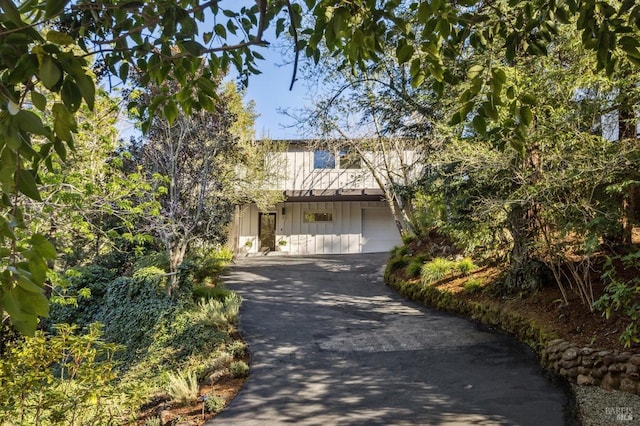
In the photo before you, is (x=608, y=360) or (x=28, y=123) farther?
(x=608, y=360)

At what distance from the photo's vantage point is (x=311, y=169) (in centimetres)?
2122

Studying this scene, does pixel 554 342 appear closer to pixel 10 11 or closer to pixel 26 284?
pixel 26 284

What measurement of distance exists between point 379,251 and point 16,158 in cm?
2216

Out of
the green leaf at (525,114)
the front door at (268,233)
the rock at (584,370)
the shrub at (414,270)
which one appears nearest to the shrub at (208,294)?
the shrub at (414,270)

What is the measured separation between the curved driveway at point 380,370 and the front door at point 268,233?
12134 mm

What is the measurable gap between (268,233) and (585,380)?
18785 millimetres

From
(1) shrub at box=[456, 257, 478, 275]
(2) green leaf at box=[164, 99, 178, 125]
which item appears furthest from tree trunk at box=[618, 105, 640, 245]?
(2) green leaf at box=[164, 99, 178, 125]

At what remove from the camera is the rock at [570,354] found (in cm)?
529

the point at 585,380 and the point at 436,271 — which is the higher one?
the point at 436,271

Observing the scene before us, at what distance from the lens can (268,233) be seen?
22734 millimetres

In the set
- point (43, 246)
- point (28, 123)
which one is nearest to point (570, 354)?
point (43, 246)

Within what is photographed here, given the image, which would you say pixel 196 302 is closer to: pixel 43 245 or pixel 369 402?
pixel 369 402

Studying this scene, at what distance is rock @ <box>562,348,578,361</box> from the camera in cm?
529

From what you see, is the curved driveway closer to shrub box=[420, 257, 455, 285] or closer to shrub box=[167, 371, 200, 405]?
shrub box=[167, 371, 200, 405]
